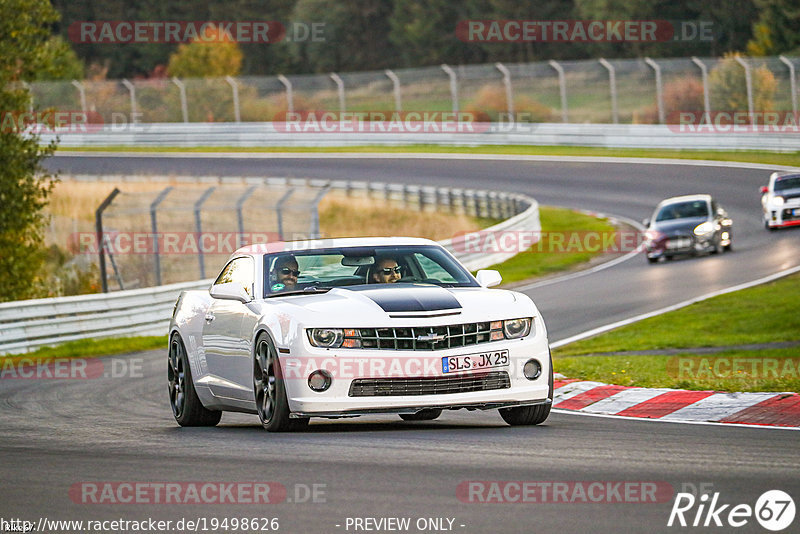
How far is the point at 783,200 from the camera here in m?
30.9

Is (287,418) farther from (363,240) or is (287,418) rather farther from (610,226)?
(610,226)

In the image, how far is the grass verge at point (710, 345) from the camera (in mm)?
12359

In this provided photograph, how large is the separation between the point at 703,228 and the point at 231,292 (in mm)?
19258

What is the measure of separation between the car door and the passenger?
0.94 meters

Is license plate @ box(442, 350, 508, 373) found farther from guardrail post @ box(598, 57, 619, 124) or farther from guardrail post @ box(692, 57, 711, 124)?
guardrail post @ box(598, 57, 619, 124)

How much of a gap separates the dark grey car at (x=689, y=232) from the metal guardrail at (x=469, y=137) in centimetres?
1592

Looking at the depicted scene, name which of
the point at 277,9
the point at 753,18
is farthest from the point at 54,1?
the point at 753,18

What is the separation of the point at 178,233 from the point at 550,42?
56987mm

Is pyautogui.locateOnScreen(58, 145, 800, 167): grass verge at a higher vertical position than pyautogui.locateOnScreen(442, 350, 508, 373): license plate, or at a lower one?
lower

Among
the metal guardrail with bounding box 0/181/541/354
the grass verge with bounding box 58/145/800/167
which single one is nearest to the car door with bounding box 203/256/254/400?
the metal guardrail with bounding box 0/181/541/354

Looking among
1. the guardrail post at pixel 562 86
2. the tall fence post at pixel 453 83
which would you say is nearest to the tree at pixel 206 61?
the tall fence post at pixel 453 83

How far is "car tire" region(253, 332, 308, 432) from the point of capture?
9.02 m

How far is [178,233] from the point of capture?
3431 centimetres

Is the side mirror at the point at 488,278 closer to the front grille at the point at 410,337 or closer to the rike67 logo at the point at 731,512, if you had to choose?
the front grille at the point at 410,337
